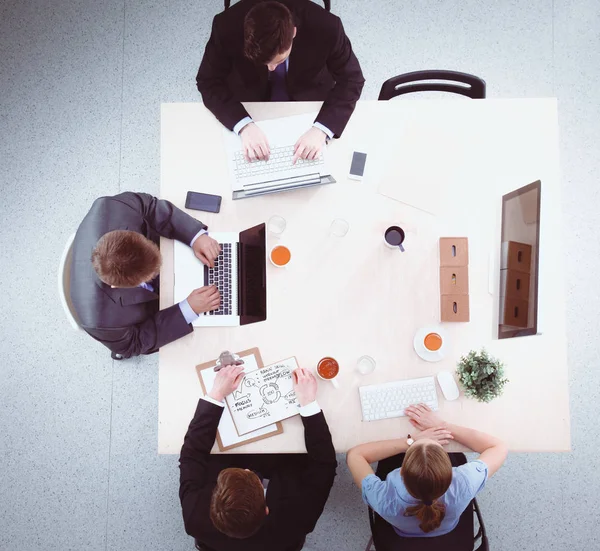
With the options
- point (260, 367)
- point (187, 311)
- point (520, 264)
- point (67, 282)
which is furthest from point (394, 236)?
point (67, 282)

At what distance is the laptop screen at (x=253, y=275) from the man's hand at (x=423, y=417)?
1.99ft

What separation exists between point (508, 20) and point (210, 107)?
1772mm

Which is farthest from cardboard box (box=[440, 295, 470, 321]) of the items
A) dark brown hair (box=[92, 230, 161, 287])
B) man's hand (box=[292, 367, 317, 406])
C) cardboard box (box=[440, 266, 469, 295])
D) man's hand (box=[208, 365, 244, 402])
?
dark brown hair (box=[92, 230, 161, 287])

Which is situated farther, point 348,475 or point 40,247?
point 40,247

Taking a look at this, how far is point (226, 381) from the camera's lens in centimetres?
170

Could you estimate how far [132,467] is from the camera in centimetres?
242

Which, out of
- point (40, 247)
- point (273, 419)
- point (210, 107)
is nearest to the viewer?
point (273, 419)

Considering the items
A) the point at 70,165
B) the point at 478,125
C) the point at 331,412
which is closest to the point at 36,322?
the point at 70,165

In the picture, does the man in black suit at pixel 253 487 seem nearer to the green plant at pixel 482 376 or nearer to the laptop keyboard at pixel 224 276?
the laptop keyboard at pixel 224 276

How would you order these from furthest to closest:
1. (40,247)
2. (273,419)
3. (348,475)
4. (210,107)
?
(40,247) → (348,475) → (210,107) → (273,419)

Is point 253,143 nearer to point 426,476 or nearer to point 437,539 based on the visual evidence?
point 426,476

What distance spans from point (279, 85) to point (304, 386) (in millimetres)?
1291

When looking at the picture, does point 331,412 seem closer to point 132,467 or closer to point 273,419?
point 273,419

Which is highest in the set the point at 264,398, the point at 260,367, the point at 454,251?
the point at 454,251
